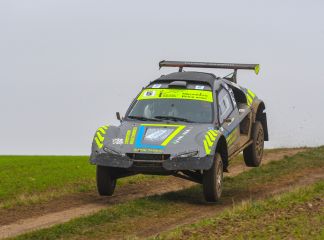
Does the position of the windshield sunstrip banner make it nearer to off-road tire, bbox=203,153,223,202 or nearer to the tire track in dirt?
off-road tire, bbox=203,153,223,202

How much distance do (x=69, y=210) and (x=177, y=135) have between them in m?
2.14

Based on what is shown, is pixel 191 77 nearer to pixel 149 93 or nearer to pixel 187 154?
pixel 149 93

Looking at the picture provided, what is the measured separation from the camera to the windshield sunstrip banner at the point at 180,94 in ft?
43.8

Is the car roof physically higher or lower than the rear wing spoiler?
lower

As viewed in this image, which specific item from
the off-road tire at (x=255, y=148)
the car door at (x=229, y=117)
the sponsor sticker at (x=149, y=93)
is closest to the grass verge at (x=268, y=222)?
the car door at (x=229, y=117)

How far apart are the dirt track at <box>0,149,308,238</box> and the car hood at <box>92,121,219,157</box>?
986 millimetres

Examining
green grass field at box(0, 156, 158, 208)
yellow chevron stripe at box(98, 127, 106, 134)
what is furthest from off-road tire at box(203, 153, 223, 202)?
green grass field at box(0, 156, 158, 208)

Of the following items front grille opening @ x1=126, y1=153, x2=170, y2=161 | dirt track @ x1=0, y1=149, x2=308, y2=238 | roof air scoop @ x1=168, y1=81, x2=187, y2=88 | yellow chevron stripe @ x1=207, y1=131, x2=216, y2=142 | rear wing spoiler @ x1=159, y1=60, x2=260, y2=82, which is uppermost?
rear wing spoiler @ x1=159, y1=60, x2=260, y2=82

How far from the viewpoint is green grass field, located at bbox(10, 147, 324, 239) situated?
969 cm

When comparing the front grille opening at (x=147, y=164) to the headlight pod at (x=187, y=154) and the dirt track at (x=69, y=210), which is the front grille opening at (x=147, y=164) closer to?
the headlight pod at (x=187, y=154)

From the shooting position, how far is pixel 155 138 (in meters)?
12.1

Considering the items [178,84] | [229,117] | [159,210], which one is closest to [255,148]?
[229,117]

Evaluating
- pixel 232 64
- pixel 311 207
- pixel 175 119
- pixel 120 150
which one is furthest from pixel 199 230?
pixel 232 64

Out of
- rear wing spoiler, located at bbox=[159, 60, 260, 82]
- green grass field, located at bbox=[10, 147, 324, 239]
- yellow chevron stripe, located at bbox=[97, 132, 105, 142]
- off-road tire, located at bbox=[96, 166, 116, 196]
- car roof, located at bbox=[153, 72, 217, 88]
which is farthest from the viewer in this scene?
rear wing spoiler, located at bbox=[159, 60, 260, 82]
